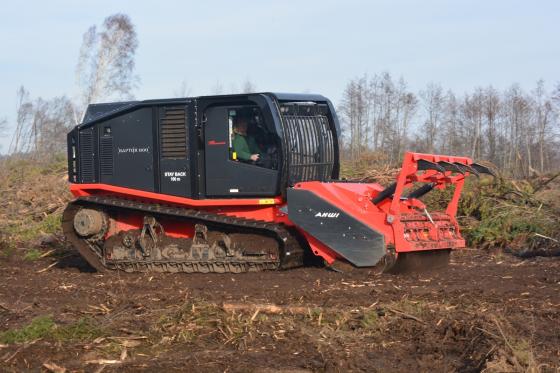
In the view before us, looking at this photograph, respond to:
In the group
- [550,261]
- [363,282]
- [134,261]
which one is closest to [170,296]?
[363,282]

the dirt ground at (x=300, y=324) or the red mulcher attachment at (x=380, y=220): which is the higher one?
the red mulcher attachment at (x=380, y=220)

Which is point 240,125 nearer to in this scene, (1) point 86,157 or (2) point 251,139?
(2) point 251,139

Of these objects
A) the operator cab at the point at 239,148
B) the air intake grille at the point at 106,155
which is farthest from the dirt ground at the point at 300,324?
the air intake grille at the point at 106,155

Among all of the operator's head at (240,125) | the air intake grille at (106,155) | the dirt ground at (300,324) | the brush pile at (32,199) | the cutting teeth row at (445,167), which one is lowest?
the dirt ground at (300,324)

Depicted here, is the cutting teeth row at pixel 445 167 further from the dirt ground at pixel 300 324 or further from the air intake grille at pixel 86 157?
the air intake grille at pixel 86 157

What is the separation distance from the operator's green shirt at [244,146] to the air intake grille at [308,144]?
537 mm

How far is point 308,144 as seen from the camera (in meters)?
12.5

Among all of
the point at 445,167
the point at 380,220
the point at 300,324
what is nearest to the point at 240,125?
the point at 380,220

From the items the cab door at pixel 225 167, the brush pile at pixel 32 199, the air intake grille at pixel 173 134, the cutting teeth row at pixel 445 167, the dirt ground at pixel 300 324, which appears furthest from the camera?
the brush pile at pixel 32 199

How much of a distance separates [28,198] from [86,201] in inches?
332

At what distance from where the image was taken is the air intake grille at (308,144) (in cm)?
1212

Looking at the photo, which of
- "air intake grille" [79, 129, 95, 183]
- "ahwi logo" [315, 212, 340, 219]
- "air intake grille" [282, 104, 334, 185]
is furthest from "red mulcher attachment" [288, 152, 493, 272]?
"air intake grille" [79, 129, 95, 183]

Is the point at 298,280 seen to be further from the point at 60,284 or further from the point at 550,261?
the point at 550,261

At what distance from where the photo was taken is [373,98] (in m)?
27.7
